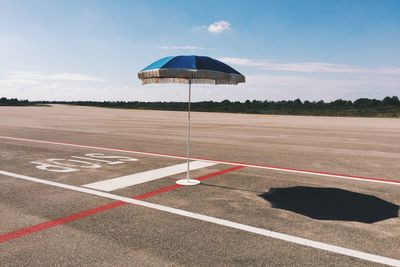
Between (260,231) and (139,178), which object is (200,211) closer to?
(260,231)

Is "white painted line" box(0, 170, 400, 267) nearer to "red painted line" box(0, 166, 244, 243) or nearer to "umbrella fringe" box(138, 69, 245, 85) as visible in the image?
"red painted line" box(0, 166, 244, 243)

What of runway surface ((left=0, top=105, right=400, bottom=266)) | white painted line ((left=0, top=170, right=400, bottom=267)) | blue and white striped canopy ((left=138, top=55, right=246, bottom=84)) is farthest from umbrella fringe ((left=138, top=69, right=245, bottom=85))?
white painted line ((left=0, top=170, right=400, bottom=267))

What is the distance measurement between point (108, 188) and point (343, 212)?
4.40 meters

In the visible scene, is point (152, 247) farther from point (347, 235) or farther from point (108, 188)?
point (108, 188)

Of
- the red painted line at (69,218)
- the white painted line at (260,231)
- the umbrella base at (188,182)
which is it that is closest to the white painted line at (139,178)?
the white painted line at (260,231)

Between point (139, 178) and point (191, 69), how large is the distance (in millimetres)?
3083

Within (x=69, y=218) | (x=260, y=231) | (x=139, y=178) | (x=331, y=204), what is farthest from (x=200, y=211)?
(x=139, y=178)

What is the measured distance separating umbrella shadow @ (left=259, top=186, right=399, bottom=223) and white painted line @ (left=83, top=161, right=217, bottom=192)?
8.85ft

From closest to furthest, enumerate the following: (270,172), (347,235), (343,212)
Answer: (347,235) → (343,212) → (270,172)

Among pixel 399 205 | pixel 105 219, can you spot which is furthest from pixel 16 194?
pixel 399 205

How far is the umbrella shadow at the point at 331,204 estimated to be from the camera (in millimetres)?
5734

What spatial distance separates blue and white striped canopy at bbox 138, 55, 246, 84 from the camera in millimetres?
6484

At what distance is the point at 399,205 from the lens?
6305 millimetres

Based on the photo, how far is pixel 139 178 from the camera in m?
8.30
